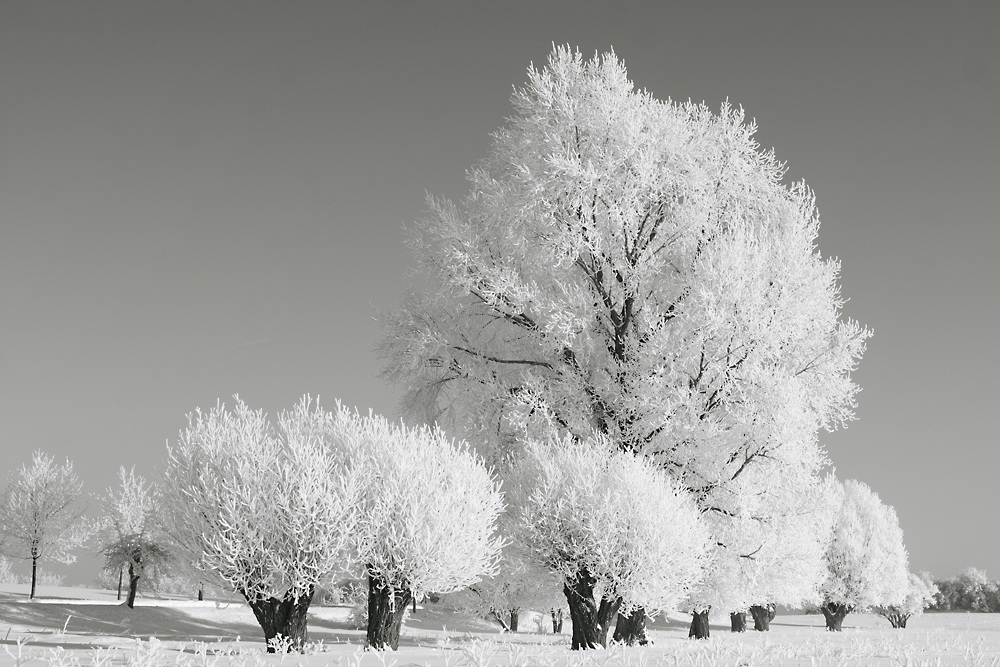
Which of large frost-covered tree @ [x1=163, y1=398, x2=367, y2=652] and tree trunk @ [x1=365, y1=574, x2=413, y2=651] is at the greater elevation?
large frost-covered tree @ [x1=163, y1=398, x2=367, y2=652]

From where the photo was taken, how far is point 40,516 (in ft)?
149

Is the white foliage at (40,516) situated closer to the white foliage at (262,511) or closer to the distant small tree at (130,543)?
the distant small tree at (130,543)

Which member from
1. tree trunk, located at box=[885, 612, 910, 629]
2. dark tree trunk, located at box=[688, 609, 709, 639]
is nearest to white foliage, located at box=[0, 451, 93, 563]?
dark tree trunk, located at box=[688, 609, 709, 639]

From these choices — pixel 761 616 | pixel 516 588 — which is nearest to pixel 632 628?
pixel 516 588

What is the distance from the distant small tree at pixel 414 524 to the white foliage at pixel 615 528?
0.97 m

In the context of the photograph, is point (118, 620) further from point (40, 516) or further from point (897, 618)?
point (897, 618)

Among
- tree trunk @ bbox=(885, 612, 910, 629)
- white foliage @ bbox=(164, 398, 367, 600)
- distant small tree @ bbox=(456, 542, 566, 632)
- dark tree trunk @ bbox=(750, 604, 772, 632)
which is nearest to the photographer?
white foliage @ bbox=(164, 398, 367, 600)

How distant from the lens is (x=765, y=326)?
16.7 m

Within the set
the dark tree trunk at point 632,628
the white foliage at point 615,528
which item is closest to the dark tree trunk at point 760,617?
the dark tree trunk at point 632,628

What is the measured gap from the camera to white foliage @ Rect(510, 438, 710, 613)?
48.2ft

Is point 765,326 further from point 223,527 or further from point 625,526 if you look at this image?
point 223,527

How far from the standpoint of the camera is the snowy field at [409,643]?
6.62m

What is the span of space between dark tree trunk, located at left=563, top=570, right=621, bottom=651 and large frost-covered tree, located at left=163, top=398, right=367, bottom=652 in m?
4.17

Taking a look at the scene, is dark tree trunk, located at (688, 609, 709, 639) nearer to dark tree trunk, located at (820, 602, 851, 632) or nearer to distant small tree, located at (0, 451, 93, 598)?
dark tree trunk, located at (820, 602, 851, 632)
